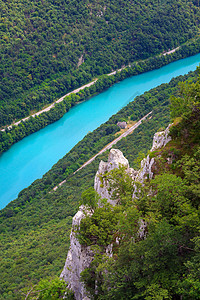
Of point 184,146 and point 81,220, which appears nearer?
point 184,146

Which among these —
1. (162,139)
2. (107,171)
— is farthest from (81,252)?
(162,139)

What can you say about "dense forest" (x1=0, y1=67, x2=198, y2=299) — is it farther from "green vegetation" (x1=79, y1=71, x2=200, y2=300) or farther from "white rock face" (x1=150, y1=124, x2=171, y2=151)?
Result: "green vegetation" (x1=79, y1=71, x2=200, y2=300)

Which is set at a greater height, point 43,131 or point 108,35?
point 108,35

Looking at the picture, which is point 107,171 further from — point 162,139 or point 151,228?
point 151,228

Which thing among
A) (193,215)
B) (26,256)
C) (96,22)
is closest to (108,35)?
(96,22)

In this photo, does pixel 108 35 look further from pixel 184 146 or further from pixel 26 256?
pixel 184 146

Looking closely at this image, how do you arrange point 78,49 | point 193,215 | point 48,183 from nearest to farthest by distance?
1. point 193,215
2. point 48,183
3. point 78,49
